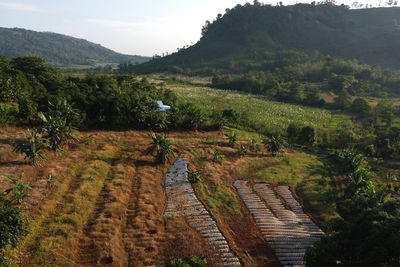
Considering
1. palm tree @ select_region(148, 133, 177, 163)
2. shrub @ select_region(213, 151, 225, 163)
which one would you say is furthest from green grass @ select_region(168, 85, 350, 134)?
palm tree @ select_region(148, 133, 177, 163)

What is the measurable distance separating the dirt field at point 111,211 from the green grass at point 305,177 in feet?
13.6

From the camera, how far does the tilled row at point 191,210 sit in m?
14.2

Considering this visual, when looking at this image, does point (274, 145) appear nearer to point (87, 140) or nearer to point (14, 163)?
point (87, 140)

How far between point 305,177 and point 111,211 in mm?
21834

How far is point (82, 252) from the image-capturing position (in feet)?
42.4

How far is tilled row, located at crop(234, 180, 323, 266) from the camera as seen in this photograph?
1522 centimetres

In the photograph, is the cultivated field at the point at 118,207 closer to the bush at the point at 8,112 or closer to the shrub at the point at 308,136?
the bush at the point at 8,112

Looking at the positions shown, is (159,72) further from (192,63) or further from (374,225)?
(374,225)

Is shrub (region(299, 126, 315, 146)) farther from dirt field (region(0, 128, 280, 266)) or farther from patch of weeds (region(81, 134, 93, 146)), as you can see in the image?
patch of weeds (region(81, 134, 93, 146))

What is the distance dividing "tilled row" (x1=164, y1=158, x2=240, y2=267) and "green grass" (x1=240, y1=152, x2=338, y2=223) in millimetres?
7749

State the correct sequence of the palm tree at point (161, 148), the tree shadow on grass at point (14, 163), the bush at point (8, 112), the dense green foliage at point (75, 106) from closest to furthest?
the tree shadow on grass at point (14, 163)
the bush at point (8, 112)
the palm tree at point (161, 148)
the dense green foliage at point (75, 106)

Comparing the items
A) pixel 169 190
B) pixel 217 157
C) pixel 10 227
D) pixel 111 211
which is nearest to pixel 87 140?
pixel 169 190

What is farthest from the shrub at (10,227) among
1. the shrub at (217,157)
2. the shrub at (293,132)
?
the shrub at (293,132)

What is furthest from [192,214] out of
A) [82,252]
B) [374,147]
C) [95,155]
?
[374,147]
